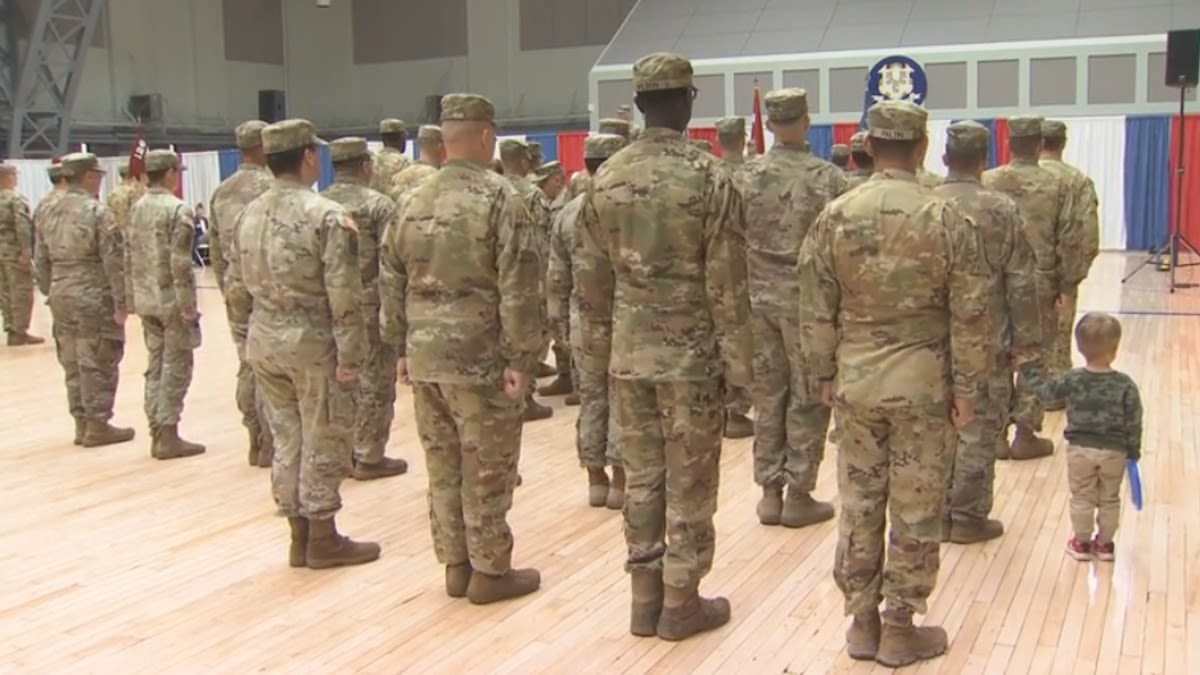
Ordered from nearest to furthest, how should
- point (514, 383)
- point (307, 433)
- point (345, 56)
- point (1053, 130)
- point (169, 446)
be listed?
point (514, 383), point (307, 433), point (1053, 130), point (169, 446), point (345, 56)

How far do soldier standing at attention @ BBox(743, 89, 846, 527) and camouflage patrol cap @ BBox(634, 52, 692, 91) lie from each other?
1.04 meters

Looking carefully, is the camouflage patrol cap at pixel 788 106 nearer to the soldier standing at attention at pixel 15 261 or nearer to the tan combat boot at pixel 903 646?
the tan combat boot at pixel 903 646

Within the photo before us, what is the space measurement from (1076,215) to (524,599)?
3124 mm

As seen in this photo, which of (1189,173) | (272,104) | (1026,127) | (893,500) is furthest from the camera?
(272,104)

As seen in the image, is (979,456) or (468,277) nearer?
(468,277)

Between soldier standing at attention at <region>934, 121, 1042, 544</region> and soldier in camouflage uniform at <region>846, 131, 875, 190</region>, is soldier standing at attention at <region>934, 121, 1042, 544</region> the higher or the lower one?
the lower one

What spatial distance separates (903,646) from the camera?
10.1 feet

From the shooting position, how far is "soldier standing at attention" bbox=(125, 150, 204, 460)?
213 inches

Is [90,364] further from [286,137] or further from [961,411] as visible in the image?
[961,411]

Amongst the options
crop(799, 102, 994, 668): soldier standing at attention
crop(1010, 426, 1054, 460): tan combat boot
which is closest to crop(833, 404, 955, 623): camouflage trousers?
crop(799, 102, 994, 668): soldier standing at attention

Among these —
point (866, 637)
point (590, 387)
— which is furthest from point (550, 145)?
point (866, 637)

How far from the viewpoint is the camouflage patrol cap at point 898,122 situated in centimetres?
296

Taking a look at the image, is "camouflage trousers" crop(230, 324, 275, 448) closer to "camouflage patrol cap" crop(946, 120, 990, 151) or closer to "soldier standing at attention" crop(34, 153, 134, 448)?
"soldier standing at attention" crop(34, 153, 134, 448)

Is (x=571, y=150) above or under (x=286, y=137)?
above
